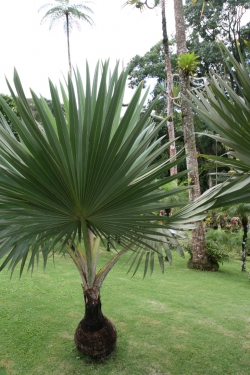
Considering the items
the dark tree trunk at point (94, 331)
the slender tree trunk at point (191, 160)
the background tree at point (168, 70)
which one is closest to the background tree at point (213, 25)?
the background tree at point (168, 70)

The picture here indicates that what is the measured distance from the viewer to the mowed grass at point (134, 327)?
A: 3.41 m

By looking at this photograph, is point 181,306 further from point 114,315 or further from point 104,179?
point 104,179

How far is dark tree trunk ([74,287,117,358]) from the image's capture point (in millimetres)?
3260

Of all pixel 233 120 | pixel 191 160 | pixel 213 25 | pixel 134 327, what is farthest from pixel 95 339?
pixel 213 25

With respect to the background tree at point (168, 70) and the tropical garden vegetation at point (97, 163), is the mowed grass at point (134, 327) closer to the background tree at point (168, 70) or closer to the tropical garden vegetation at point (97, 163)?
the tropical garden vegetation at point (97, 163)

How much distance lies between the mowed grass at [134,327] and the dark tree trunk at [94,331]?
0.13 m

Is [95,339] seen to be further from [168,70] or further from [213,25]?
[213,25]

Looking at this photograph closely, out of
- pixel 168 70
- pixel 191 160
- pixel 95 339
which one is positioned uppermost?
pixel 168 70

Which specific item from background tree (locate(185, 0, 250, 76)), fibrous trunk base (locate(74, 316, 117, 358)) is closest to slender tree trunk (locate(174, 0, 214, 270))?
fibrous trunk base (locate(74, 316, 117, 358))

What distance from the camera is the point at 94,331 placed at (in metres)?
3.32

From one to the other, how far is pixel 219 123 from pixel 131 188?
690 mm

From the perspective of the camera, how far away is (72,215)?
7.55 ft

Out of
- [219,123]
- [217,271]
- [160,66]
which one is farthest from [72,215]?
[160,66]

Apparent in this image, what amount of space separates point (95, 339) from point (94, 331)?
0.26ft
